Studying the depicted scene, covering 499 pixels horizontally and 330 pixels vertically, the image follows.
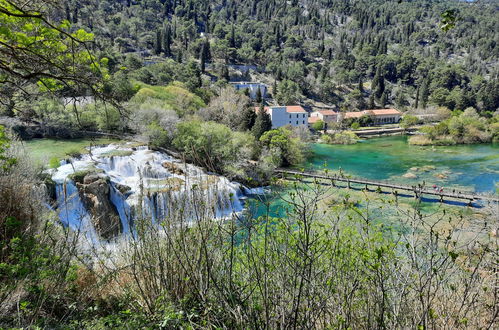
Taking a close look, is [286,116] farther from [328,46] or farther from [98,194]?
[328,46]

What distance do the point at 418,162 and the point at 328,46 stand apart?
305ft

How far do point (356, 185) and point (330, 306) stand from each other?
71.2ft

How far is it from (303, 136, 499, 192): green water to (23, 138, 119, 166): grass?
54.9 feet

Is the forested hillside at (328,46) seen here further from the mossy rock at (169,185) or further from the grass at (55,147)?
the mossy rock at (169,185)

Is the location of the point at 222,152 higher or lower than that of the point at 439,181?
higher

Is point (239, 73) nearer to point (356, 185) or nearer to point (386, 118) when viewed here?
point (386, 118)

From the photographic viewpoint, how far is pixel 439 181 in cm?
2362

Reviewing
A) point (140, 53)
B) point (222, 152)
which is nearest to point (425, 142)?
point (222, 152)

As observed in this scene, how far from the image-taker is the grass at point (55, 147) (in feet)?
58.3

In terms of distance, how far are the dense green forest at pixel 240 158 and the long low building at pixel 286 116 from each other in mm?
3545

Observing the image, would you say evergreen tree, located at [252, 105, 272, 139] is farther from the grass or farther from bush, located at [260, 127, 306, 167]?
the grass

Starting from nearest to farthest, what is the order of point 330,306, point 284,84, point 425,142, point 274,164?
1. point 330,306
2. point 274,164
3. point 425,142
4. point 284,84

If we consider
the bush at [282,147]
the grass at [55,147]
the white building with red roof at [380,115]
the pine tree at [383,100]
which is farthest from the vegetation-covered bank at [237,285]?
the pine tree at [383,100]

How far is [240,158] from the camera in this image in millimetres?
23609
